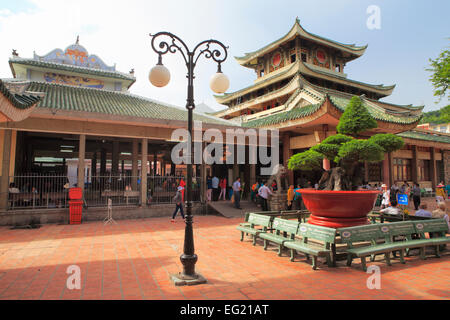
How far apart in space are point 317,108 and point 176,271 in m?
9.37

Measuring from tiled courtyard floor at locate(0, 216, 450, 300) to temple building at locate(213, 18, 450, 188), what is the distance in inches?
304

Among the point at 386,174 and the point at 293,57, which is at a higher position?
the point at 293,57

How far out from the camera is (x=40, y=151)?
1906 centimetres

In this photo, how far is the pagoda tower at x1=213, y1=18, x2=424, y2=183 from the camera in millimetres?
14234

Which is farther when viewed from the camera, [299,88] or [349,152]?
[299,88]

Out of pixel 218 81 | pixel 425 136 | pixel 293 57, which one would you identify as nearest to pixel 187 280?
pixel 218 81

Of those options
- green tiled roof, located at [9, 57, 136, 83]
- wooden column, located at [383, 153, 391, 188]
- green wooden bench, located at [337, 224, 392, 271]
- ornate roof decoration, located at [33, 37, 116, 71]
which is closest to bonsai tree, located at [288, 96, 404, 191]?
green wooden bench, located at [337, 224, 392, 271]

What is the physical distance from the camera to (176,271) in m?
4.82

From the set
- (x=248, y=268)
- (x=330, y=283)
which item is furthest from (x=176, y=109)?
(x=330, y=283)

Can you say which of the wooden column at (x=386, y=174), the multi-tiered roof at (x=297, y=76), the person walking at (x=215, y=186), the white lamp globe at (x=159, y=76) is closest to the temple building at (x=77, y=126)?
the person walking at (x=215, y=186)

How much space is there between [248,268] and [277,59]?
74.8 ft

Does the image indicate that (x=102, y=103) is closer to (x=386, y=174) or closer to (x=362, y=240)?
(x=362, y=240)

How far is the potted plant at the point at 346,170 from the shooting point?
639 cm
